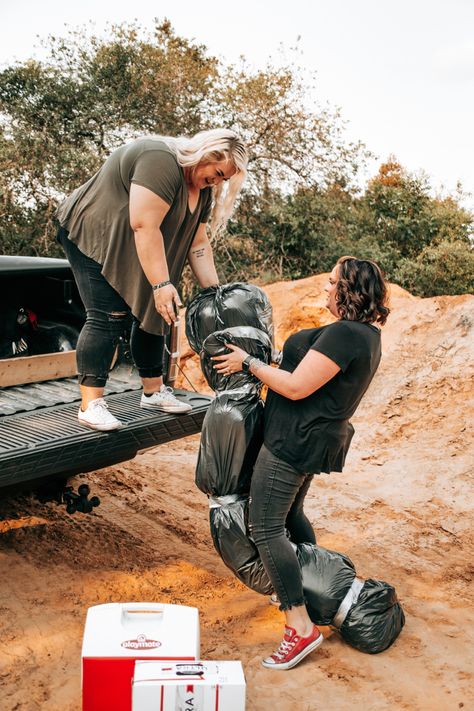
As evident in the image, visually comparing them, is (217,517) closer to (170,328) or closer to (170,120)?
(170,328)

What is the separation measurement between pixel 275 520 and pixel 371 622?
2.00 feet

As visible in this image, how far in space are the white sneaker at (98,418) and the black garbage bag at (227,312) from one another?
0.64 meters

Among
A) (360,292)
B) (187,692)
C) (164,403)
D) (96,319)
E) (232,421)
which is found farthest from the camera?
(164,403)

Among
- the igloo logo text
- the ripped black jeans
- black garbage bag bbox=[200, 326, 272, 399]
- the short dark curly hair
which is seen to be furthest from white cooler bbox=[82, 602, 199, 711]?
the short dark curly hair

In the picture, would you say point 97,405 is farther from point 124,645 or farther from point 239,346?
point 124,645

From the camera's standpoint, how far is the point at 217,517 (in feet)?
9.96

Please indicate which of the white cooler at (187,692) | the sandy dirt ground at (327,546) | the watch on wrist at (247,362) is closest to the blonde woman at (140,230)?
the watch on wrist at (247,362)

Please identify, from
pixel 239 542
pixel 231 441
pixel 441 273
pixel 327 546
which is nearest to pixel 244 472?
pixel 231 441

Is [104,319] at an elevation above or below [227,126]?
below

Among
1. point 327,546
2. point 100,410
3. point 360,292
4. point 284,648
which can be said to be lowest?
point 327,546

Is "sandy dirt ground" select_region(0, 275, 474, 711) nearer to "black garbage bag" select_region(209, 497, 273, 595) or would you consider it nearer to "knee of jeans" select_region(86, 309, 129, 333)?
"black garbage bag" select_region(209, 497, 273, 595)

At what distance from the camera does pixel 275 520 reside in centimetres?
291

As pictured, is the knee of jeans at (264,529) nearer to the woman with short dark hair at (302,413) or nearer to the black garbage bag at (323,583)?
the woman with short dark hair at (302,413)

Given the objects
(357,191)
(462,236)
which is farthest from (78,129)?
(462,236)
